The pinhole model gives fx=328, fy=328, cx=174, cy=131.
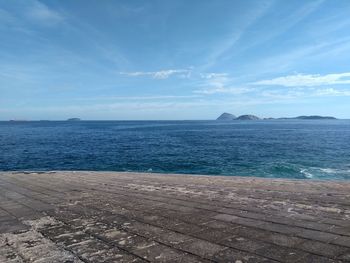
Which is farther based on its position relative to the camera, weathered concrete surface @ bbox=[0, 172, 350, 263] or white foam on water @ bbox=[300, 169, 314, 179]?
white foam on water @ bbox=[300, 169, 314, 179]

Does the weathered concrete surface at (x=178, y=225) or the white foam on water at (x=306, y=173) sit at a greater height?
the weathered concrete surface at (x=178, y=225)

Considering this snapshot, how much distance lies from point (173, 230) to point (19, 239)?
8.95 ft

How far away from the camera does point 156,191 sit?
10430 mm

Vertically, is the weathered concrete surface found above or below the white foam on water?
above

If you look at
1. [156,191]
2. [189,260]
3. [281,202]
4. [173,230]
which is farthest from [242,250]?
[156,191]

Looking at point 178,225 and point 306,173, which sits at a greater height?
point 178,225

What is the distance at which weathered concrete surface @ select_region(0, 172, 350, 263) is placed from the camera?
193 inches

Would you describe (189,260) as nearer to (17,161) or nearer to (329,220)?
(329,220)

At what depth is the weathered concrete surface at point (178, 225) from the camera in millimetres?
4898

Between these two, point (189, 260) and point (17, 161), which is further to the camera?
point (17, 161)

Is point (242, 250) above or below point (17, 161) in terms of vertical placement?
above

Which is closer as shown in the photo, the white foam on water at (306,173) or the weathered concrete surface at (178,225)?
the weathered concrete surface at (178,225)

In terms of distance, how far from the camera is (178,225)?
6410 mm

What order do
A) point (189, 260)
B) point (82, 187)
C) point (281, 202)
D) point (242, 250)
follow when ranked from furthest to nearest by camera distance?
point (82, 187) → point (281, 202) → point (242, 250) → point (189, 260)
